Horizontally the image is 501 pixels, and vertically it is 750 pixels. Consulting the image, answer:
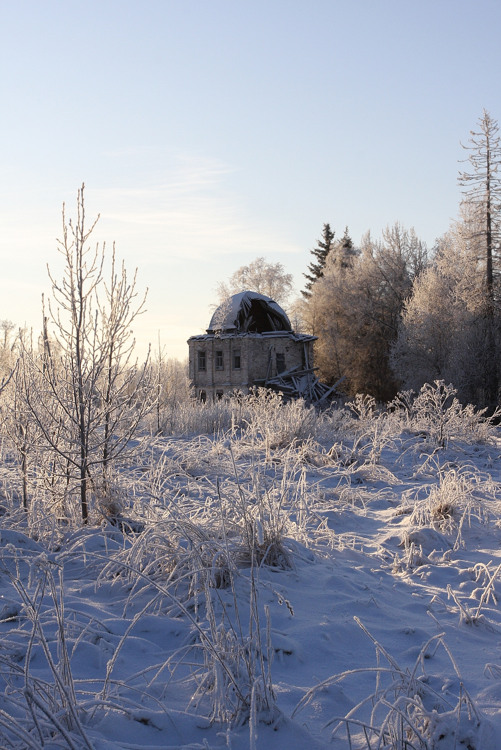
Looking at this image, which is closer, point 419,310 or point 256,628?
point 256,628

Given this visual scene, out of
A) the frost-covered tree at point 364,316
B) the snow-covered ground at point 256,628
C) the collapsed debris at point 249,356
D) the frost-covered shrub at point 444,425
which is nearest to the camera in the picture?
the snow-covered ground at point 256,628

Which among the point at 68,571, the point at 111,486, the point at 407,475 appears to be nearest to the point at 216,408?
the point at 407,475

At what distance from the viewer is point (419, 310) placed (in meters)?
31.0

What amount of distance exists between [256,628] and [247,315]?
30691mm

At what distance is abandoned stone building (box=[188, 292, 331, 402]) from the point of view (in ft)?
104

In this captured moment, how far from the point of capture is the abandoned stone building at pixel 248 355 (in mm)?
31609

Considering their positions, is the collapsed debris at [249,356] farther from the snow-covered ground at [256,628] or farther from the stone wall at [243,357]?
the snow-covered ground at [256,628]

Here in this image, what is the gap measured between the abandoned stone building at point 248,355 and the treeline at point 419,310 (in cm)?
348

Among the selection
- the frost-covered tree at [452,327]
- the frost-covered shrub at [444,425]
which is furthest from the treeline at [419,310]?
the frost-covered shrub at [444,425]

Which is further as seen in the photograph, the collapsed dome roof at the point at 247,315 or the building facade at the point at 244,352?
the collapsed dome roof at the point at 247,315

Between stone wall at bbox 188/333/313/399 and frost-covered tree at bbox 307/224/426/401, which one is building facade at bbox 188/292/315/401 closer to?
stone wall at bbox 188/333/313/399

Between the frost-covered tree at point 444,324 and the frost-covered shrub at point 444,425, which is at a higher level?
the frost-covered tree at point 444,324

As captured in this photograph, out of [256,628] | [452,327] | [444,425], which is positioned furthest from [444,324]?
[256,628]

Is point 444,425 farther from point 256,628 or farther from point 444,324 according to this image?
point 444,324
